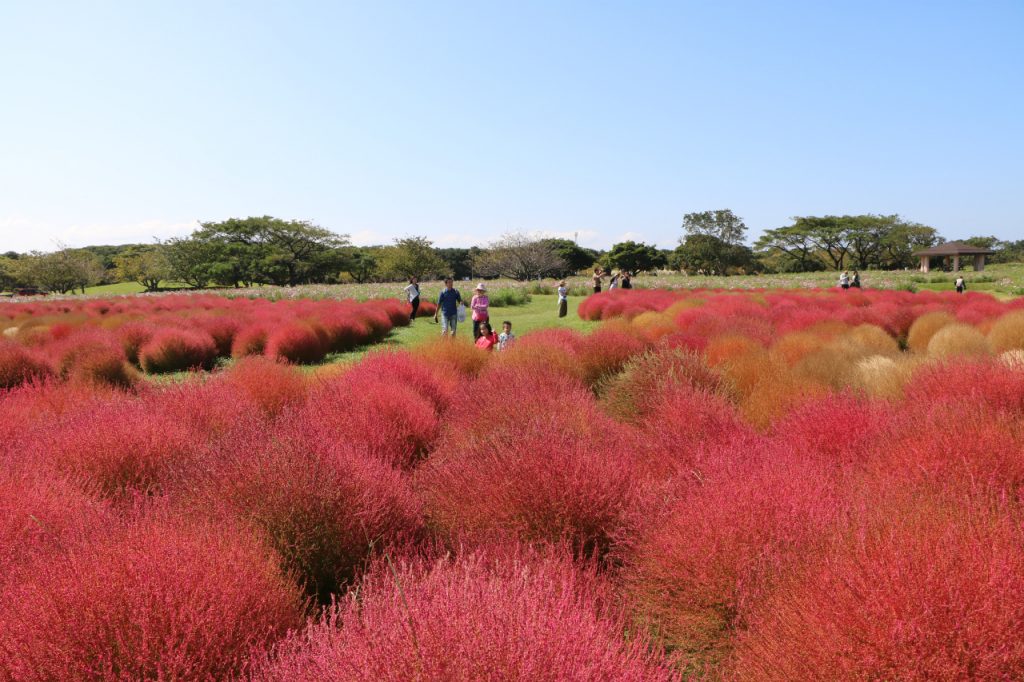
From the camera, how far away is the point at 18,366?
8.91m

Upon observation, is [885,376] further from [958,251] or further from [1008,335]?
[958,251]

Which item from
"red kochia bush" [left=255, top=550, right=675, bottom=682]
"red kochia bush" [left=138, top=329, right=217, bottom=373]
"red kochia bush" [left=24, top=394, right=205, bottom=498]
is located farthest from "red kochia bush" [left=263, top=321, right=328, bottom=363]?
"red kochia bush" [left=255, top=550, right=675, bottom=682]

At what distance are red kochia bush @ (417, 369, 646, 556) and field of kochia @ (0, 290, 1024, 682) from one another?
17 millimetres

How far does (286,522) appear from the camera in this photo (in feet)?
9.84

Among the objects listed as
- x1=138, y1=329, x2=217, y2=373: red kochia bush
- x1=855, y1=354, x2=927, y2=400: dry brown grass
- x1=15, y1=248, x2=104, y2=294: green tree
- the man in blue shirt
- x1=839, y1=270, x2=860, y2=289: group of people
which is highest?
x1=15, y1=248, x2=104, y2=294: green tree

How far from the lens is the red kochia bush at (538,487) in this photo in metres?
3.12

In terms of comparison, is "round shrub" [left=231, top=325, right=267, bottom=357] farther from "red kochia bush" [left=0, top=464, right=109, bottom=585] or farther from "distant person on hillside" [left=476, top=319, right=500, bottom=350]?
"red kochia bush" [left=0, top=464, right=109, bottom=585]

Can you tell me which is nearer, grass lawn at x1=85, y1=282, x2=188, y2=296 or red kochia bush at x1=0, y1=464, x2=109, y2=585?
red kochia bush at x1=0, y1=464, x2=109, y2=585

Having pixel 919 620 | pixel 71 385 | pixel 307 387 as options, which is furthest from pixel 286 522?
pixel 71 385

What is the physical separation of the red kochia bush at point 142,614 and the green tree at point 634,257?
71512 millimetres

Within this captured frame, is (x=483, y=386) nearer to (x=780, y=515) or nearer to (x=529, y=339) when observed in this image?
(x=529, y=339)

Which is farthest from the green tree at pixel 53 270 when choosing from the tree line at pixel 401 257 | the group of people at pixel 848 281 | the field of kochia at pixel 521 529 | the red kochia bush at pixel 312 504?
the red kochia bush at pixel 312 504

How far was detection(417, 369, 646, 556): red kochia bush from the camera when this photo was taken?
312 cm

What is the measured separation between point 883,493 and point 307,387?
5.41 m
